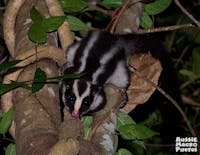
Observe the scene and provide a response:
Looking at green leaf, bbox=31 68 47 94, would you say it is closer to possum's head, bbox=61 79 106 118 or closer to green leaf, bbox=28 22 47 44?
green leaf, bbox=28 22 47 44

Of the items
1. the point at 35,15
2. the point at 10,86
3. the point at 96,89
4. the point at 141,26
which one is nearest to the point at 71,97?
the point at 96,89

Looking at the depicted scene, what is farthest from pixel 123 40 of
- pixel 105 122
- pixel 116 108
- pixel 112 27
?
pixel 105 122

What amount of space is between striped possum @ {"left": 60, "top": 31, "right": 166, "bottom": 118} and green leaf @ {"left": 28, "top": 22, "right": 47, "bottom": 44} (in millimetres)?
643

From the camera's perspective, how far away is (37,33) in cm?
221

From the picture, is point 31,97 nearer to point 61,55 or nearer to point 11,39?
point 61,55

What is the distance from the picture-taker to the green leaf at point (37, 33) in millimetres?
2209

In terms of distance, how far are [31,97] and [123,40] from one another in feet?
3.86

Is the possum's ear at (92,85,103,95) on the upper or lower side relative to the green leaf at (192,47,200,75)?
upper

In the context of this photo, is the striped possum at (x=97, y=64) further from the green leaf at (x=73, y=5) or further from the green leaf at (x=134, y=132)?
the green leaf at (x=134, y=132)

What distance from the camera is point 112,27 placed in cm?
293

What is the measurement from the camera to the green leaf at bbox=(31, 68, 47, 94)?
76.6 inches

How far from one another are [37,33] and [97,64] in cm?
83

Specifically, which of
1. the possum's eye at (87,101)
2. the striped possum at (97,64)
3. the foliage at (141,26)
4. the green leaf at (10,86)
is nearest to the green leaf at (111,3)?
the foliage at (141,26)

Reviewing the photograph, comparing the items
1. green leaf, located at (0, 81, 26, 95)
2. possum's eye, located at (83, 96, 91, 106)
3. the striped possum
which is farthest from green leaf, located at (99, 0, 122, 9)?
green leaf, located at (0, 81, 26, 95)
